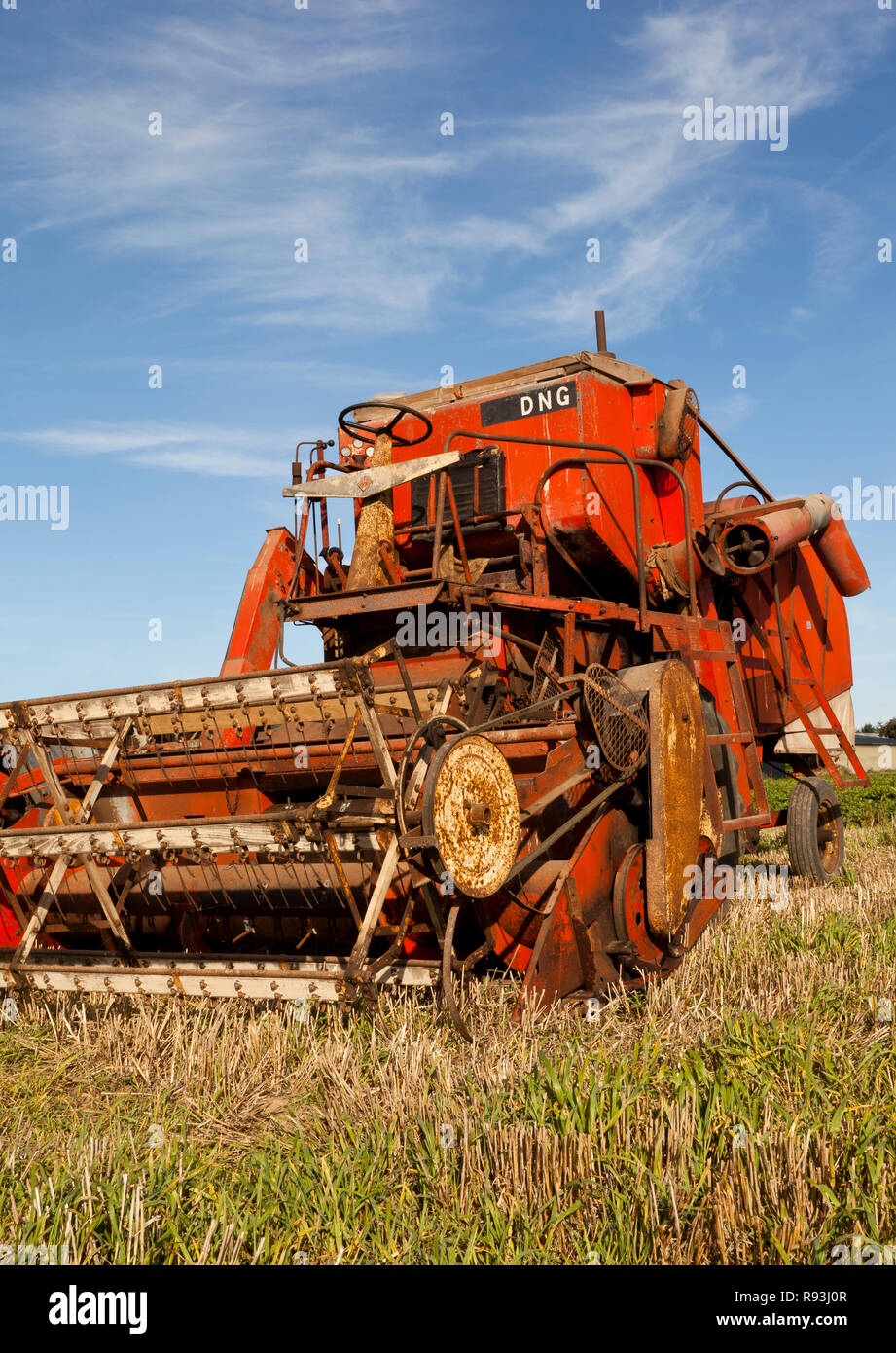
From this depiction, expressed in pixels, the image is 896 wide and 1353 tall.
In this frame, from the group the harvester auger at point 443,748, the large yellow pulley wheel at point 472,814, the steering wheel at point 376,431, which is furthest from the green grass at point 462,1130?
the steering wheel at point 376,431

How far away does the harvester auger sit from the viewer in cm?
384

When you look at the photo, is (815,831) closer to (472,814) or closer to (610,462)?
(610,462)

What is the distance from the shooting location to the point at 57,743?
4.98 m

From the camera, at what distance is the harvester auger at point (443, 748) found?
384cm

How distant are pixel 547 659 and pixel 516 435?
1.47m

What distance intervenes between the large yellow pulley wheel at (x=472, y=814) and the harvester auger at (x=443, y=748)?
1cm

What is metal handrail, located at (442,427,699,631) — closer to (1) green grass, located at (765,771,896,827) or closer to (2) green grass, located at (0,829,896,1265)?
(2) green grass, located at (0,829,896,1265)

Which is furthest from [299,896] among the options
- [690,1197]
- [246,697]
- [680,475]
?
[680,475]

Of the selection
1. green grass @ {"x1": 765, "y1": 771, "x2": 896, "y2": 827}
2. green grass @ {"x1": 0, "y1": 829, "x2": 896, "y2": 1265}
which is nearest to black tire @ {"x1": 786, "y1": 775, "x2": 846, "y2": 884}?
green grass @ {"x1": 0, "y1": 829, "x2": 896, "y2": 1265}

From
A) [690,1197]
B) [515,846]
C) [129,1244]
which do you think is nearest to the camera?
[129,1244]

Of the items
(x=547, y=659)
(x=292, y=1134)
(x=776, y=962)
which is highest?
(x=547, y=659)

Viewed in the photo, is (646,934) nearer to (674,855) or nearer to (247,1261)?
(674,855)

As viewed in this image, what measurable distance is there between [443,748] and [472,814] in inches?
10.0

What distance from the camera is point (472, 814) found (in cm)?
370
